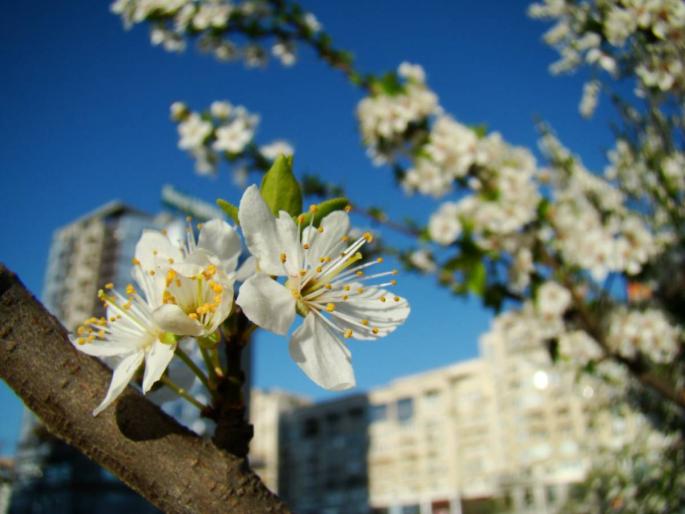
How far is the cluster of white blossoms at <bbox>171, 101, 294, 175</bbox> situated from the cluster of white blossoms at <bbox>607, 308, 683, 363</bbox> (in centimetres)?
137

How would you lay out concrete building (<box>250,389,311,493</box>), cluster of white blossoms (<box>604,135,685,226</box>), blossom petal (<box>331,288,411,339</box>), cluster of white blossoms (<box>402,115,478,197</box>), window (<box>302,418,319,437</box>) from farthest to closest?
concrete building (<box>250,389,311,493</box>), window (<box>302,418,319,437</box>), cluster of white blossoms (<box>402,115,478,197</box>), cluster of white blossoms (<box>604,135,685,226</box>), blossom petal (<box>331,288,411,339</box>)

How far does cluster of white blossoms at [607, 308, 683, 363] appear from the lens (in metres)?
2.12

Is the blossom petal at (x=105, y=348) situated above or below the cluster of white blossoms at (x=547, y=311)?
below

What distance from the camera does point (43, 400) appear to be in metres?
0.40

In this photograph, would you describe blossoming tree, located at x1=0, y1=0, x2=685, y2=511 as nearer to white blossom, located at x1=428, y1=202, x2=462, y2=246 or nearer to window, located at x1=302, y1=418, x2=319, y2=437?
white blossom, located at x1=428, y1=202, x2=462, y2=246

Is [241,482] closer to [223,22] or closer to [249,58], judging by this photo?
[223,22]

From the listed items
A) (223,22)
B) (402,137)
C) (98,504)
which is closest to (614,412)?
(402,137)

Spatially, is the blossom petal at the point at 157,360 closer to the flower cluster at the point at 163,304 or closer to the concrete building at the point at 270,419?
the flower cluster at the point at 163,304

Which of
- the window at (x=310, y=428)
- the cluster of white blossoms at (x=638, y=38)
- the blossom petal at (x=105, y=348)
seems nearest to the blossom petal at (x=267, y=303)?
the blossom petal at (x=105, y=348)

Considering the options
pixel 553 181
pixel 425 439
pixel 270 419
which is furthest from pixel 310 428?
pixel 553 181

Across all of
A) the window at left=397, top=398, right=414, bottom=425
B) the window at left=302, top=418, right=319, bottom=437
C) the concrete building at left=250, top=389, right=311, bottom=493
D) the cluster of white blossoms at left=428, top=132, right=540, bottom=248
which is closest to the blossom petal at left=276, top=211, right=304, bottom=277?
the cluster of white blossoms at left=428, top=132, right=540, bottom=248

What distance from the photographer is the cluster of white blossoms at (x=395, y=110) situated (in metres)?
2.29

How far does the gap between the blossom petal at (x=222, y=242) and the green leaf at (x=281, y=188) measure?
4 cm

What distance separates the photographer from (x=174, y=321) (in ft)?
1.32
